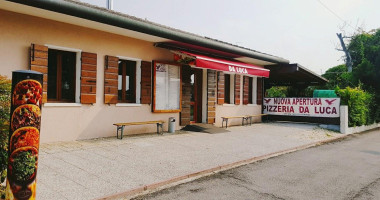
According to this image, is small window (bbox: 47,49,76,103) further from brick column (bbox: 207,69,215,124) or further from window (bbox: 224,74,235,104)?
window (bbox: 224,74,235,104)

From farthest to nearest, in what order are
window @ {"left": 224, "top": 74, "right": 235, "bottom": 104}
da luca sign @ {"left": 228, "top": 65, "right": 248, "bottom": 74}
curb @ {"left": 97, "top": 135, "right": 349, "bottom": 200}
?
window @ {"left": 224, "top": 74, "right": 235, "bottom": 104}
da luca sign @ {"left": 228, "top": 65, "right": 248, "bottom": 74}
curb @ {"left": 97, "top": 135, "right": 349, "bottom": 200}

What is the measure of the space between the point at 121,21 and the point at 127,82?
2.64 meters

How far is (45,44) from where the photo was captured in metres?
7.75

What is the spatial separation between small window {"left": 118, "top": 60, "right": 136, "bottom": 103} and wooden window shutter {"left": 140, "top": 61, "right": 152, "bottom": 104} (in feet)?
1.00

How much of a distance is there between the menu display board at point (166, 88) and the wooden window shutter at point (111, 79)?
1.53 meters

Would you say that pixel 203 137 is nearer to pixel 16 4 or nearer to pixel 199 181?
pixel 199 181

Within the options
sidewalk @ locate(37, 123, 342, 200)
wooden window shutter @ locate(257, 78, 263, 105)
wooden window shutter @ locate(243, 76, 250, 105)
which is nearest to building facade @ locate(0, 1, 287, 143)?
sidewalk @ locate(37, 123, 342, 200)

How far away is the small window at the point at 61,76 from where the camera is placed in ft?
26.7

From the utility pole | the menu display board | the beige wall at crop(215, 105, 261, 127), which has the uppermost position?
the utility pole

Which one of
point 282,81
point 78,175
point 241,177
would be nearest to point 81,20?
point 78,175

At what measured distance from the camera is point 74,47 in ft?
27.2

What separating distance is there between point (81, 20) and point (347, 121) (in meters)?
12.0

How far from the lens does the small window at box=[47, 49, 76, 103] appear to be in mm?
8148

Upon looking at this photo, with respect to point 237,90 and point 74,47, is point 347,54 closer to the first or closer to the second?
point 237,90
